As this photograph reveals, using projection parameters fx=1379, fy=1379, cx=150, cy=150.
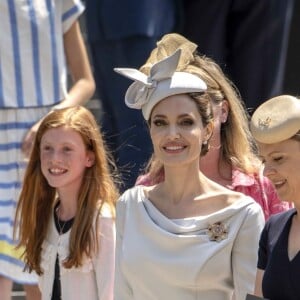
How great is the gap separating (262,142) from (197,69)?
64cm

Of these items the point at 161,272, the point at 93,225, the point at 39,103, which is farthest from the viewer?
the point at 39,103

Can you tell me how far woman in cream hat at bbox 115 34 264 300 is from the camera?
4.25 metres

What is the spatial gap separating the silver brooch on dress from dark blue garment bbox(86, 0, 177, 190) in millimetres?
1481

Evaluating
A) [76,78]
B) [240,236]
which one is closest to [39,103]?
[76,78]

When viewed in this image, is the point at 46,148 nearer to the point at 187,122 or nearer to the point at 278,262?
the point at 187,122

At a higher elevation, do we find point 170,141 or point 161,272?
point 170,141

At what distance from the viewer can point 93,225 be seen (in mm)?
4980

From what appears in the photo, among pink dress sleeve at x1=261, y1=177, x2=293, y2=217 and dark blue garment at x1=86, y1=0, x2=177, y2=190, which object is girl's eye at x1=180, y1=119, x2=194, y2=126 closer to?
pink dress sleeve at x1=261, y1=177, x2=293, y2=217

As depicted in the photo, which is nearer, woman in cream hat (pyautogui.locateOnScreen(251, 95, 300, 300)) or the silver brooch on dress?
woman in cream hat (pyautogui.locateOnScreen(251, 95, 300, 300))

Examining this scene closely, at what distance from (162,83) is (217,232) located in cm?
51

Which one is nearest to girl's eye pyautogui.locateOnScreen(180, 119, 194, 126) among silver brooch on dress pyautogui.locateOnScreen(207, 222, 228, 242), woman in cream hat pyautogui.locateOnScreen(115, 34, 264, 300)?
Result: woman in cream hat pyautogui.locateOnScreen(115, 34, 264, 300)

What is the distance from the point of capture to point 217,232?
14.0ft

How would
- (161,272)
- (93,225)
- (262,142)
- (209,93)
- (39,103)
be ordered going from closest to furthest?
(262,142)
(161,272)
(209,93)
(93,225)
(39,103)

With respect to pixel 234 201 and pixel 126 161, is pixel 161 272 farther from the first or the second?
pixel 126 161
